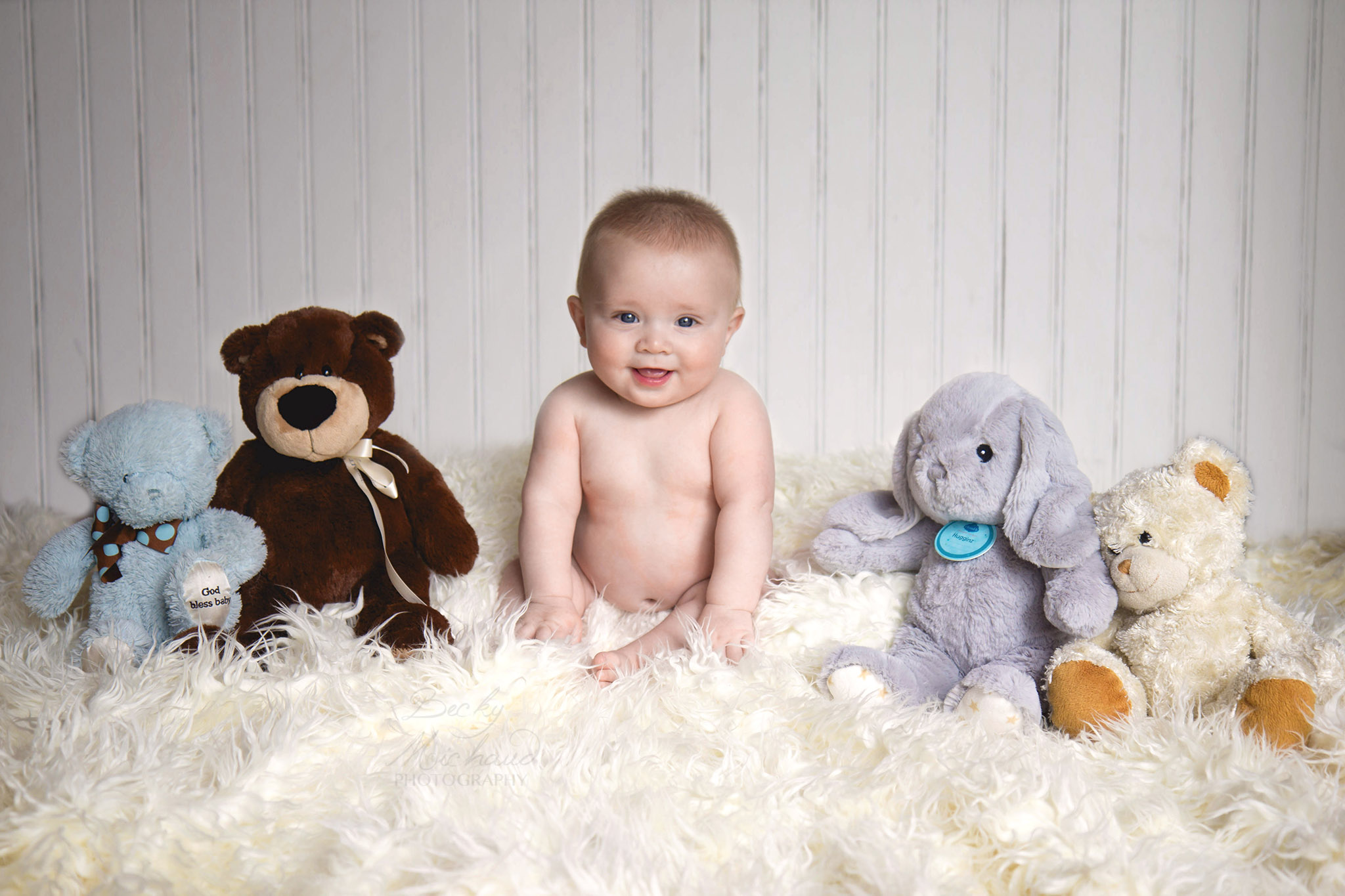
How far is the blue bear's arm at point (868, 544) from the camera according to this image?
3.52 feet

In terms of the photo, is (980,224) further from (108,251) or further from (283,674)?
(108,251)

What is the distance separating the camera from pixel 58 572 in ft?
3.08

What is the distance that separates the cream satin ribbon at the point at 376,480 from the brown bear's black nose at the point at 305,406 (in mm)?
66

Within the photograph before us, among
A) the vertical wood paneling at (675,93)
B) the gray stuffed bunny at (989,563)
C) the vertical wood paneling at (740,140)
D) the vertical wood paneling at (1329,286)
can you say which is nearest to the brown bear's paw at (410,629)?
the gray stuffed bunny at (989,563)

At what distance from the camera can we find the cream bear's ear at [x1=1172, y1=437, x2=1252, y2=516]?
895mm

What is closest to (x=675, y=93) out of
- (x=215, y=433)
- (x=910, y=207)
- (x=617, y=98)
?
(x=617, y=98)

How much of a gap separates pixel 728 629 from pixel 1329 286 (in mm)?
1698

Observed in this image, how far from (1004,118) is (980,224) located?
A: 0.77ft

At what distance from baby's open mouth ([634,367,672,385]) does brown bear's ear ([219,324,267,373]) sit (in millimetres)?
476

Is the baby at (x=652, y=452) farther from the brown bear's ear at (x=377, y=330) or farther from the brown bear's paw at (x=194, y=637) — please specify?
the brown bear's paw at (x=194, y=637)

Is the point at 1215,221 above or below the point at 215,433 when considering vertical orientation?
above

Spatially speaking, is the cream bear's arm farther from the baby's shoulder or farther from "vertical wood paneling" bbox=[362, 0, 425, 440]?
"vertical wood paneling" bbox=[362, 0, 425, 440]

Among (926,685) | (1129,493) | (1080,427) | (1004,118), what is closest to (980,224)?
(1004,118)

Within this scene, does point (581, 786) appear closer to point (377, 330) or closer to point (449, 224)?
point (377, 330)
